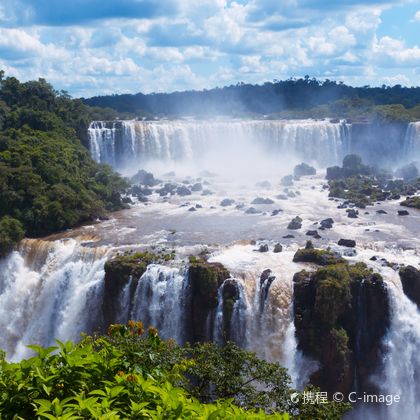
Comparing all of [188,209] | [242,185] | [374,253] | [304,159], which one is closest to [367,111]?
[304,159]

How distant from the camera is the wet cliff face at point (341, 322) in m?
17.6

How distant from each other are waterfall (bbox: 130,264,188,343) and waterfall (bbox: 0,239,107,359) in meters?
1.82

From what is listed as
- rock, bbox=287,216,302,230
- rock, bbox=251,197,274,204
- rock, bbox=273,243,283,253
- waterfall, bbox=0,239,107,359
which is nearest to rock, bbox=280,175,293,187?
rock, bbox=251,197,274,204

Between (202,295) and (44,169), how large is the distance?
14.6 metres

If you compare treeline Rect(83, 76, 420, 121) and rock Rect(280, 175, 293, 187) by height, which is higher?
treeline Rect(83, 76, 420, 121)

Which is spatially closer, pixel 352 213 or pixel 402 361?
pixel 402 361

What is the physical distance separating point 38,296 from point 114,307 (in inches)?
147

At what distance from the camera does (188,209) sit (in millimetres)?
30391

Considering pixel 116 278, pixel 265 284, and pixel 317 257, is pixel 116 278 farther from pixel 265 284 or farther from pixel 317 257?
pixel 317 257

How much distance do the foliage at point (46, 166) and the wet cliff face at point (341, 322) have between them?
13010mm

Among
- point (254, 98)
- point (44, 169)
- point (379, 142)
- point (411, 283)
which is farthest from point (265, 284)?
point (254, 98)

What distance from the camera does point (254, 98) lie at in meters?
79.6

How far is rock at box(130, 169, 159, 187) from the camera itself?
3834cm

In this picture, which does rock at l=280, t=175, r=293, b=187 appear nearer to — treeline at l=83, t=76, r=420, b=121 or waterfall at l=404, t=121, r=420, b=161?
waterfall at l=404, t=121, r=420, b=161
